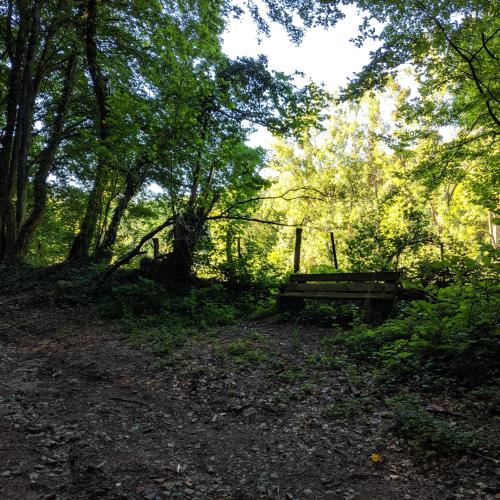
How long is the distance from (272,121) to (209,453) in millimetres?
11027

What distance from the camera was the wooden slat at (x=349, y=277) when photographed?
309 inches

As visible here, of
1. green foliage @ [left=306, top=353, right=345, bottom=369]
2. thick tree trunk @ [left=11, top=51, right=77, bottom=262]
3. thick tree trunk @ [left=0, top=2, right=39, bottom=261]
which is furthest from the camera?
thick tree trunk @ [left=11, top=51, right=77, bottom=262]

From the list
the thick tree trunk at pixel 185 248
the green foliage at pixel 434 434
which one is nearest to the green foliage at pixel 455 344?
the green foliage at pixel 434 434

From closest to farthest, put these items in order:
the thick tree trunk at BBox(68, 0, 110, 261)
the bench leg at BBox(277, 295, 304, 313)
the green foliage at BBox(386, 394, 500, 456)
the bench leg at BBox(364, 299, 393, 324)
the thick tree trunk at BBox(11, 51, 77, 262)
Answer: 1. the green foliage at BBox(386, 394, 500, 456)
2. the bench leg at BBox(364, 299, 393, 324)
3. the bench leg at BBox(277, 295, 304, 313)
4. the thick tree trunk at BBox(68, 0, 110, 261)
5. the thick tree trunk at BBox(11, 51, 77, 262)

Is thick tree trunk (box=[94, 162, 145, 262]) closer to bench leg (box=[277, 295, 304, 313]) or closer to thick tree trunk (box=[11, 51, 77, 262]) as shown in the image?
thick tree trunk (box=[11, 51, 77, 262])

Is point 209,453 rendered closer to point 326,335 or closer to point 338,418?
point 338,418

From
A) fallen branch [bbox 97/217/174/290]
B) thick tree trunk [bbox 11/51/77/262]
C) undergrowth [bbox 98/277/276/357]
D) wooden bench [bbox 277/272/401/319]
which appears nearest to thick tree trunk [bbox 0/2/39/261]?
thick tree trunk [bbox 11/51/77/262]

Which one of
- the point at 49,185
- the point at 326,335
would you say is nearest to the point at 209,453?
the point at 326,335

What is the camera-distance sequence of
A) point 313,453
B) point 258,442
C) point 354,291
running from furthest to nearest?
1. point 354,291
2. point 258,442
3. point 313,453

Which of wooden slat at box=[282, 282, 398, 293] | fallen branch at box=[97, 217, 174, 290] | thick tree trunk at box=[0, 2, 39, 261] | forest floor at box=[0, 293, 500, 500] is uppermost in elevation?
thick tree trunk at box=[0, 2, 39, 261]

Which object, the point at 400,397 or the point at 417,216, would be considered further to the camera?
the point at 417,216

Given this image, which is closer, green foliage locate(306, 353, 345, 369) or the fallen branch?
green foliage locate(306, 353, 345, 369)

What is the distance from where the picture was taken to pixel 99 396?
473 cm

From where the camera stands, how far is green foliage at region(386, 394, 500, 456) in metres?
3.00
